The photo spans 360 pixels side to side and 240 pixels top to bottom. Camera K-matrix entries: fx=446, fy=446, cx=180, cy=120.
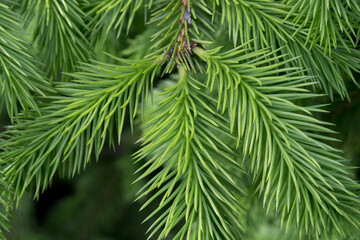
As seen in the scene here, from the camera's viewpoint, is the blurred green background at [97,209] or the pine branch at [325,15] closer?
the pine branch at [325,15]

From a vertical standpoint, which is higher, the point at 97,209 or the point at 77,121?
the point at 77,121

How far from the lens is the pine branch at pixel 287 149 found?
0.36 meters

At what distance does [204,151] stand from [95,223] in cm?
85

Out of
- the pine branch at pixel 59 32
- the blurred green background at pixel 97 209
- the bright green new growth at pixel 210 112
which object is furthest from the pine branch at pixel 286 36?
the blurred green background at pixel 97 209

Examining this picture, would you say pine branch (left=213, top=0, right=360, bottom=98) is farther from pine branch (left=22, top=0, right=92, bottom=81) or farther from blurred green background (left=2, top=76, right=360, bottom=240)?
blurred green background (left=2, top=76, right=360, bottom=240)

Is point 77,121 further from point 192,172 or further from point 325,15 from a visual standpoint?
point 325,15

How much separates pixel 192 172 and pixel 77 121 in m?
0.12

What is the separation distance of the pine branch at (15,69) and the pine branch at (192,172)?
118 millimetres

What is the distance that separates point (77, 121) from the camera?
406 mm

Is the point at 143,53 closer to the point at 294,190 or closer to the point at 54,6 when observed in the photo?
the point at 54,6

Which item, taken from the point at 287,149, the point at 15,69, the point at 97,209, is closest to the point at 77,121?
the point at 15,69

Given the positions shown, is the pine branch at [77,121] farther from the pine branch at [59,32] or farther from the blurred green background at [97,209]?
the blurred green background at [97,209]

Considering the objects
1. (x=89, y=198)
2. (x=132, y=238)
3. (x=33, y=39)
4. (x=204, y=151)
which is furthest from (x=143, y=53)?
(x=132, y=238)

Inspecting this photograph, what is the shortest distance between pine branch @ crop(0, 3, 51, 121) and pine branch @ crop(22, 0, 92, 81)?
41 millimetres
